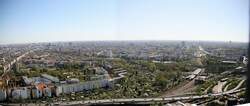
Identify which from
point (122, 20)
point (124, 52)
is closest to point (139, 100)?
point (124, 52)

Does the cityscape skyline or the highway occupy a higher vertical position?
the cityscape skyline

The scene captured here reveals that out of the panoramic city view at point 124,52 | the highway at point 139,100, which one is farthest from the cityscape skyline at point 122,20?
the highway at point 139,100

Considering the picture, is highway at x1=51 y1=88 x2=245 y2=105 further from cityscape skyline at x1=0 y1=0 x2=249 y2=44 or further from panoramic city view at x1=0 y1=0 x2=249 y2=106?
cityscape skyline at x1=0 y1=0 x2=249 y2=44

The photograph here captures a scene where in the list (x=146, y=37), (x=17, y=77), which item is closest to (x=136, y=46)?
(x=146, y=37)

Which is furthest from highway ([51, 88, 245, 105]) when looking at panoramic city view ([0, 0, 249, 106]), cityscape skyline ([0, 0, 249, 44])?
cityscape skyline ([0, 0, 249, 44])

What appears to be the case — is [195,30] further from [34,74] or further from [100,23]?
[34,74]

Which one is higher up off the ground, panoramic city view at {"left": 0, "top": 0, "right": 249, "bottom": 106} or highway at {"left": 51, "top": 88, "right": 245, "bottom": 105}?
panoramic city view at {"left": 0, "top": 0, "right": 249, "bottom": 106}

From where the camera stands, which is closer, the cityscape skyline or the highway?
the cityscape skyline

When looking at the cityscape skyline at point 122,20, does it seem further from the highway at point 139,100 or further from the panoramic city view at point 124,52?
the highway at point 139,100
